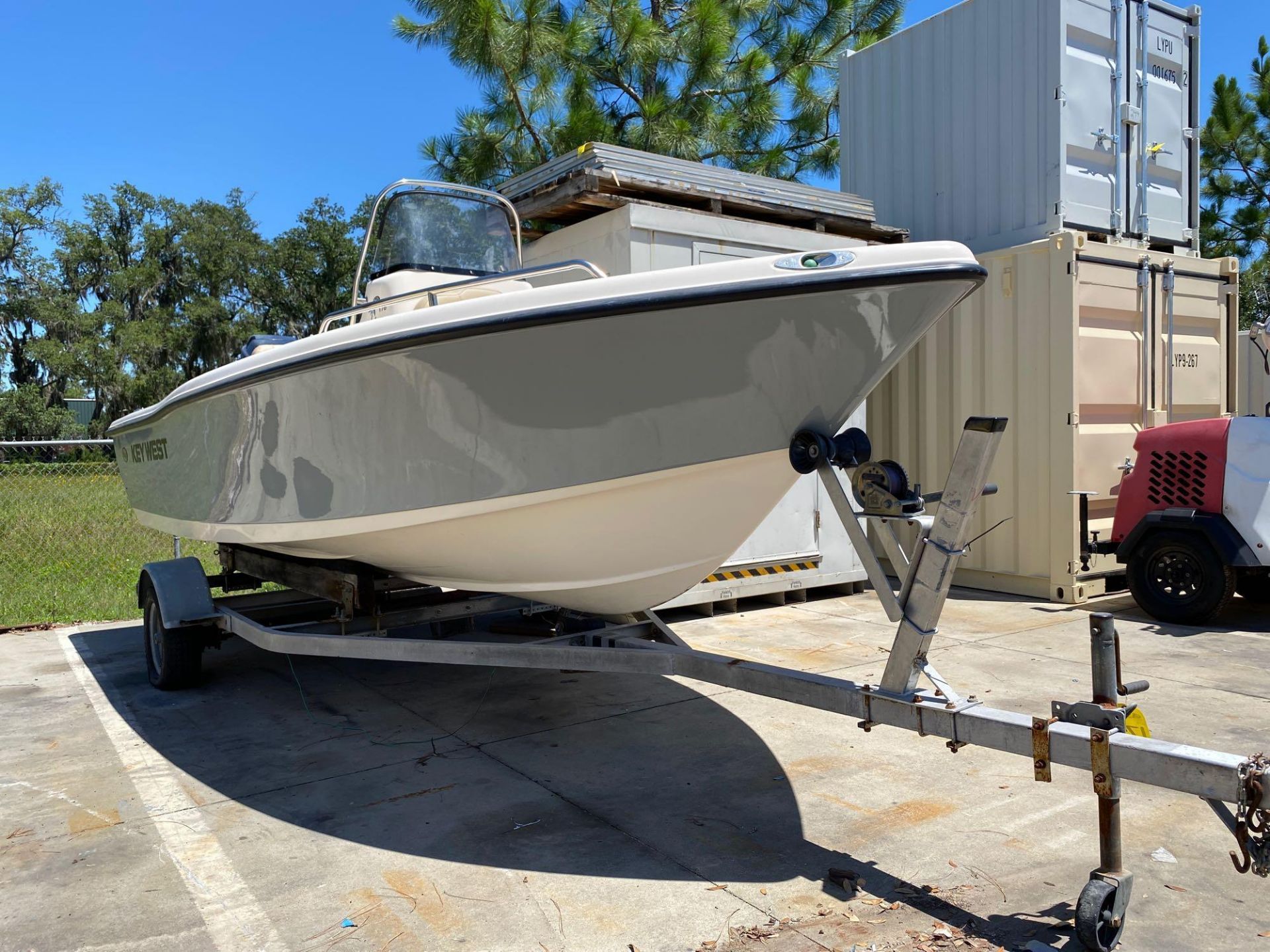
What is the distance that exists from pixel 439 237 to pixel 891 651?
2865 mm

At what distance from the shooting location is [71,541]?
9.09m

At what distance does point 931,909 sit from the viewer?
2.37m

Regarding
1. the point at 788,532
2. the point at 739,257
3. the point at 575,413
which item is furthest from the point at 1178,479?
the point at 575,413

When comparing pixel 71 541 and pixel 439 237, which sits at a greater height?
pixel 439 237

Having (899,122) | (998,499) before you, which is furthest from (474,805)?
(899,122)

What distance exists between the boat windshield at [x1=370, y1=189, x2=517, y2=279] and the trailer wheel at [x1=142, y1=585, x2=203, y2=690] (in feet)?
6.44

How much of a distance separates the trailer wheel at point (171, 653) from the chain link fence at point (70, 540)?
7.81 ft

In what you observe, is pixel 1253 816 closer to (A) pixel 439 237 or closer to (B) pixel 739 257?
(A) pixel 439 237

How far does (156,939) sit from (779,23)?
15.9 meters

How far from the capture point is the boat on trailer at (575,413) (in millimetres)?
2705

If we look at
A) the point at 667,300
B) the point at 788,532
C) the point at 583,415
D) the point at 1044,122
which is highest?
the point at 1044,122

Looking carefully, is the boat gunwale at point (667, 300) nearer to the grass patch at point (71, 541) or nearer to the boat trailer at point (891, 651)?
the boat trailer at point (891, 651)

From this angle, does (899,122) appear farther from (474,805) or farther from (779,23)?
(779,23)

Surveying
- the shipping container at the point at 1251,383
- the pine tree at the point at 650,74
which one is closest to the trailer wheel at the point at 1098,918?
the shipping container at the point at 1251,383
